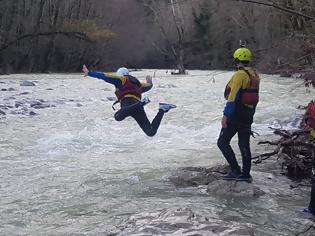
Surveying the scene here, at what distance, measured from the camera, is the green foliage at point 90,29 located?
40.9m

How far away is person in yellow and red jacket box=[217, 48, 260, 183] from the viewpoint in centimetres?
656

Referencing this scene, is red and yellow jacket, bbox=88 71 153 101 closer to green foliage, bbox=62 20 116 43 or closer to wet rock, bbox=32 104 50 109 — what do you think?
wet rock, bbox=32 104 50 109

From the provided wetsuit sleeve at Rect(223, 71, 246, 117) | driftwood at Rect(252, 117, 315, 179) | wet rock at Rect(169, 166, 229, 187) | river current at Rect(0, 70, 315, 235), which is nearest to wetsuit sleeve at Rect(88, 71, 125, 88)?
river current at Rect(0, 70, 315, 235)

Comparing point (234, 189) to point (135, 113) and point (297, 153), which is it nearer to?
point (297, 153)

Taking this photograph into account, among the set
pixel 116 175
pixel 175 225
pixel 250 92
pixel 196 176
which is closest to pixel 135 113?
pixel 116 175

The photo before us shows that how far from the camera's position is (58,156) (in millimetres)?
9680

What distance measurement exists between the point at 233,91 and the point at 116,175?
8.31 feet

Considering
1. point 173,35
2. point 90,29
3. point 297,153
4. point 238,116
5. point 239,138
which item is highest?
point 173,35

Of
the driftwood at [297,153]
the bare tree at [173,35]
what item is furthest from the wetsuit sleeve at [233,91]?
the bare tree at [173,35]

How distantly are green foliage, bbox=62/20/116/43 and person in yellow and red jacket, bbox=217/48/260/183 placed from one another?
34.7 m

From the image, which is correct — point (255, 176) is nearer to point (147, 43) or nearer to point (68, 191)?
point (68, 191)

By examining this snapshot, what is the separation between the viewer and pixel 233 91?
655 cm

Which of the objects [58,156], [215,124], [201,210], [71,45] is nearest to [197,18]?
[71,45]

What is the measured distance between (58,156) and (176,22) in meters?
33.8
